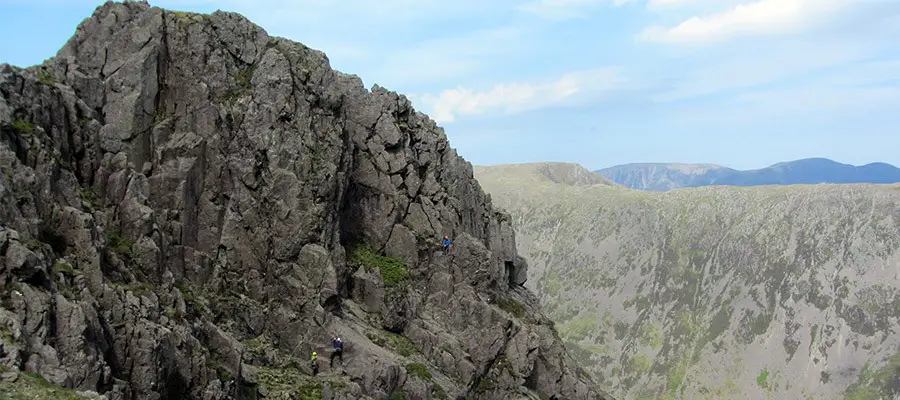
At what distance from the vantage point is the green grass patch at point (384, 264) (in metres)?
67.7

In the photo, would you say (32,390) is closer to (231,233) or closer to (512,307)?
(231,233)

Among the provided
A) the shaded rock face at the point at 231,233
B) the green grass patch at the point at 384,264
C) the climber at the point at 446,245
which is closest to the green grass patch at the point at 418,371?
the shaded rock face at the point at 231,233

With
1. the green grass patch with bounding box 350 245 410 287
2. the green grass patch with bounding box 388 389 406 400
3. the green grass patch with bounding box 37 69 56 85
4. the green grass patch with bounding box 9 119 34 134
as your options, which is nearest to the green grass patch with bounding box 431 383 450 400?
the green grass patch with bounding box 388 389 406 400

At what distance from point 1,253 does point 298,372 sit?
75.3ft

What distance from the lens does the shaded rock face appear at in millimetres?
40656

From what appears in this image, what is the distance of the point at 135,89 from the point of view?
57312 millimetres

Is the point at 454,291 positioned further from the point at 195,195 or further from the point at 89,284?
the point at 89,284

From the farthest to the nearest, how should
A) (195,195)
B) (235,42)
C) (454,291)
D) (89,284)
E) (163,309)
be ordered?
(454,291) → (235,42) → (195,195) → (163,309) → (89,284)

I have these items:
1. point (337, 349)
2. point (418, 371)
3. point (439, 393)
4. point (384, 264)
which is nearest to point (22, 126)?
point (337, 349)

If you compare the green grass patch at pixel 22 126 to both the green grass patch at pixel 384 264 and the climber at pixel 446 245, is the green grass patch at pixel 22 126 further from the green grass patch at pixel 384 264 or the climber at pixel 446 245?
the climber at pixel 446 245

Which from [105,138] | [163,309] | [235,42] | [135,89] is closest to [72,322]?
[163,309]

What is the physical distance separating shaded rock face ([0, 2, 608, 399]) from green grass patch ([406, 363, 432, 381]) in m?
0.16

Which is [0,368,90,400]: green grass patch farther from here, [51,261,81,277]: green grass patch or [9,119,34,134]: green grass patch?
[9,119,34,134]: green grass patch

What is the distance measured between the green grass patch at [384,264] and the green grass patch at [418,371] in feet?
26.8
